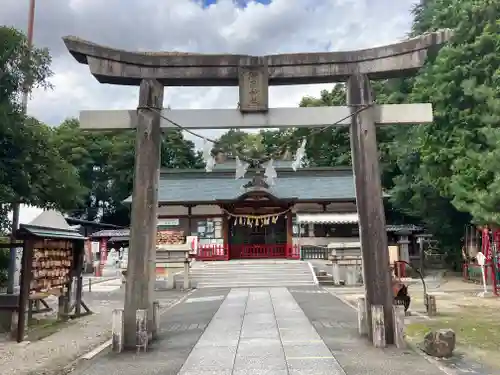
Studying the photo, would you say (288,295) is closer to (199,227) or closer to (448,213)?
(448,213)

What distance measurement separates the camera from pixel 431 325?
9.13 meters

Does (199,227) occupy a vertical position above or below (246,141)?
below

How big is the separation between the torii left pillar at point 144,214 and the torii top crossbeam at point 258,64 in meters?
0.34

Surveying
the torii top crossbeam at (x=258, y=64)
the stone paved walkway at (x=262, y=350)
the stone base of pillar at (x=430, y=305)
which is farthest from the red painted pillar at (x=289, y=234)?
the torii top crossbeam at (x=258, y=64)

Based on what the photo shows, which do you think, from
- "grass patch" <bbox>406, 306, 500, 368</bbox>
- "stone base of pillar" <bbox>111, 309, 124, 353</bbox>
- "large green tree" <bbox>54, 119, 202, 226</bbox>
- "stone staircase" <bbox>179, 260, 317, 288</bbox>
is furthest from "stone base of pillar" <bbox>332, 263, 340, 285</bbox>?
"large green tree" <bbox>54, 119, 202, 226</bbox>

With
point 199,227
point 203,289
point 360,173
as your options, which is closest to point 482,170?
point 360,173

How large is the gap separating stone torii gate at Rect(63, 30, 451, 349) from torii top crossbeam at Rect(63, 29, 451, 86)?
0.02 meters

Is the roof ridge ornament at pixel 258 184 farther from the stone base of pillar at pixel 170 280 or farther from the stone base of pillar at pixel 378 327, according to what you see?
the stone base of pillar at pixel 378 327

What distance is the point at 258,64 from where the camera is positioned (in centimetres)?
791

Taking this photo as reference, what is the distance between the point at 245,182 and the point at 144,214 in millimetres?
23932

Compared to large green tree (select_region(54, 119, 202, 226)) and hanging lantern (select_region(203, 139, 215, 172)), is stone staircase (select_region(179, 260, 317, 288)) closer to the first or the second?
hanging lantern (select_region(203, 139, 215, 172))

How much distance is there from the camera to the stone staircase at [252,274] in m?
19.2

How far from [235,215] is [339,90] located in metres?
17.9

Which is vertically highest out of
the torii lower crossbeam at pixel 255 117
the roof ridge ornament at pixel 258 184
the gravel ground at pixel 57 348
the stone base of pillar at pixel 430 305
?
the roof ridge ornament at pixel 258 184
